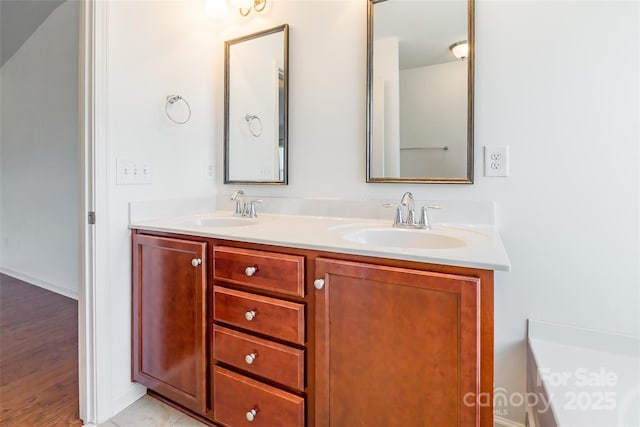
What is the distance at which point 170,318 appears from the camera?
1.32 m

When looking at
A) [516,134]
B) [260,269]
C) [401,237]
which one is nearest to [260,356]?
[260,269]

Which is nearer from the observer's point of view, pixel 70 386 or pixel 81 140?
pixel 81 140

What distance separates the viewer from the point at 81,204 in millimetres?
1323

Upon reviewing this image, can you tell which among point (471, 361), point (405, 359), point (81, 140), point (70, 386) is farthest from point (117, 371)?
point (471, 361)

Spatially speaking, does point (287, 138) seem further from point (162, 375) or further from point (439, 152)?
point (162, 375)

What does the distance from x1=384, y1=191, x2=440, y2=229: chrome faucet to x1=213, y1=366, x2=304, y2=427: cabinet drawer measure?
0.75 m

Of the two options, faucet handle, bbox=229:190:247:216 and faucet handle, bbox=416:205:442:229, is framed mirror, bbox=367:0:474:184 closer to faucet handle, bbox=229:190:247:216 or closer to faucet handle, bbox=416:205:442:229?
faucet handle, bbox=416:205:442:229

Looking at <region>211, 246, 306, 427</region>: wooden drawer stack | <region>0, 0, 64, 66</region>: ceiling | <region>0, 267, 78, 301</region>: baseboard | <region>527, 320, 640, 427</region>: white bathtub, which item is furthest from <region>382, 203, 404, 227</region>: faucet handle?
<region>0, 0, 64, 66</region>: ceiling

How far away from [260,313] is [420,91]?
1128 mm

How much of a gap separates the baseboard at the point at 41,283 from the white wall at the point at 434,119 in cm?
300

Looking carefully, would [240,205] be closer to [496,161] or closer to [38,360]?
[496,161]

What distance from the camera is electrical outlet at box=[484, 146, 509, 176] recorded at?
1.25 metres

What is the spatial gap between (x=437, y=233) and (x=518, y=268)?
1.19ft

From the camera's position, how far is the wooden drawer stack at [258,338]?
40.3 inches
